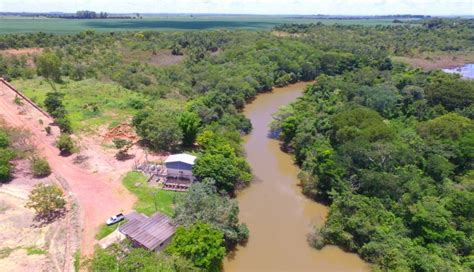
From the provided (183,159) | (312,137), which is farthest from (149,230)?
(312,137)

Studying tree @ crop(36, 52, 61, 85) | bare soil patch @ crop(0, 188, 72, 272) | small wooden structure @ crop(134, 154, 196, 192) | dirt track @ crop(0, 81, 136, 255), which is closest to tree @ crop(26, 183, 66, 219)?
bare soil patch @ crop(0, 188, 72, 272)

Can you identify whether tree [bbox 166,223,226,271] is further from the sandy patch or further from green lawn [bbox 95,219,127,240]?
the sandy patch

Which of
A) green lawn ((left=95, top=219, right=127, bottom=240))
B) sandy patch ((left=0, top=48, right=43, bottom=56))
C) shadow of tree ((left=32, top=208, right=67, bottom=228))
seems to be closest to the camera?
green lawn ((left=95, top=219, right=127, bottom=240))

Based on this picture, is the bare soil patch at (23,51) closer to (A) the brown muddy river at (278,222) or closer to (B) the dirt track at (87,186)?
(B) the dirt track at (87,186)

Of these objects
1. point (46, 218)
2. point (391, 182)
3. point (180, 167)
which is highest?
point (391, 182)

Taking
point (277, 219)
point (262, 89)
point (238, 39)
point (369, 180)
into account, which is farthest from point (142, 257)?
point (238, 39)

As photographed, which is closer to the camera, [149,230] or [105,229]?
[149,230]

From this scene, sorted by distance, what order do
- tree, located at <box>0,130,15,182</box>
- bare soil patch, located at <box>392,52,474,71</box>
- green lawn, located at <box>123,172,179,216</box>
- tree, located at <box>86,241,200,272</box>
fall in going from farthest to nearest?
bare soil patch, located at <box>392,52,474,71</box> → tree, located at <box>0,130,15,182</box> → green lawn, located at <box>123,172,179,216</box> → tree, located at <box>86,241,200,272</box>

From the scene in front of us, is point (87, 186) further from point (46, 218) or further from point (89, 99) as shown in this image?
point (89, 99)
